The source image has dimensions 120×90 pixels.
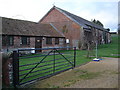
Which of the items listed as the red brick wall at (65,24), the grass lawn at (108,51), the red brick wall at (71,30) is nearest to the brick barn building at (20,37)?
the red brick wall at (71,30)

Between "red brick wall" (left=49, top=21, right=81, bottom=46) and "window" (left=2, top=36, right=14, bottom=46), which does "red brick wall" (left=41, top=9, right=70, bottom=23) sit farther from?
"window" (left=2, top=36, right=14, bottom=46)

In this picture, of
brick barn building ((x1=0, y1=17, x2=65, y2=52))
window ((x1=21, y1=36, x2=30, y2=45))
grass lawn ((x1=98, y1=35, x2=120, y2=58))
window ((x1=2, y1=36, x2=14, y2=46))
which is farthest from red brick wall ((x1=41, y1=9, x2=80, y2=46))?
window ((x1=2, y1=36, x2=14, y2=46))

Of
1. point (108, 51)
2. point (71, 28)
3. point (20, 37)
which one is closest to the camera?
point (20, 37)

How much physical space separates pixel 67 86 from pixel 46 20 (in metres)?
25.4

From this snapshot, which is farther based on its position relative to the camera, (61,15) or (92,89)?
(61,15)

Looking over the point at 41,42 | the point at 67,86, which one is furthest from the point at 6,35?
the point at 67,86

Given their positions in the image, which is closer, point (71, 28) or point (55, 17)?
point (71, 28)

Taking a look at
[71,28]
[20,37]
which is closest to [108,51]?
[71,28]

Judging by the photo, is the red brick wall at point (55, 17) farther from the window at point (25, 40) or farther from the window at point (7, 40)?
the window at point (7, 40)

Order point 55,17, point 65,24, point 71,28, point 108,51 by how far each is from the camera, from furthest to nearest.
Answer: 1. point 55,17
2. point 65,24
3. point 71,28
4. point 108,51

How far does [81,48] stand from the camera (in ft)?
79.5

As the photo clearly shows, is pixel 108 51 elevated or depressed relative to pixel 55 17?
depressed

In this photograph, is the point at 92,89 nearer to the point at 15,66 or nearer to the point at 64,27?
the point at 15,66

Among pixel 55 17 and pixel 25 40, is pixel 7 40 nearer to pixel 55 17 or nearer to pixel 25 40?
pixel 25 40
